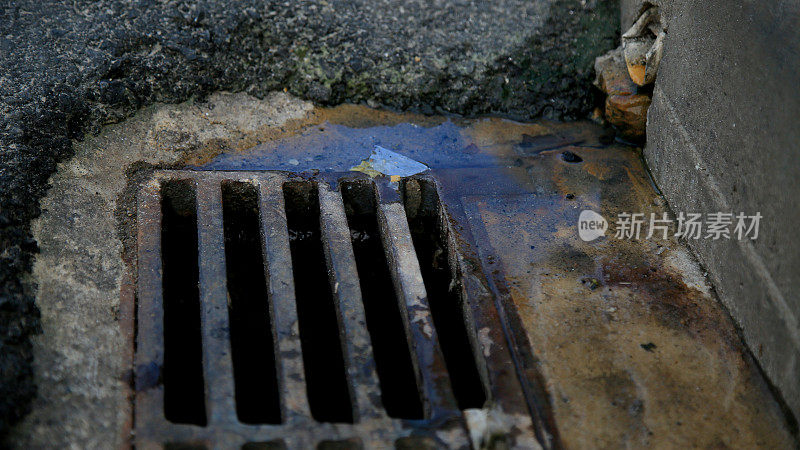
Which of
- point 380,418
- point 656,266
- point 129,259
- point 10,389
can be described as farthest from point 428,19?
point 10,389

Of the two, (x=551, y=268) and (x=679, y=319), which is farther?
(x=551, y=268)

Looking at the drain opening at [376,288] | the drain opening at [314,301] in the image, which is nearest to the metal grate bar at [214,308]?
the drain opening at [314,301]

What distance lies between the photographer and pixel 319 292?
2453 millimetres

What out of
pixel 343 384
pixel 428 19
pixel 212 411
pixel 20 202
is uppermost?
pixel 428 19

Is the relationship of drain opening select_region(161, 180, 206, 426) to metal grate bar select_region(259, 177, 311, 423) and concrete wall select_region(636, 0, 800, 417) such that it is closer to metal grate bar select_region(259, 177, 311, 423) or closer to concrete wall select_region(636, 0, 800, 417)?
metal grate bar select_region(259, 177, 311, 423)

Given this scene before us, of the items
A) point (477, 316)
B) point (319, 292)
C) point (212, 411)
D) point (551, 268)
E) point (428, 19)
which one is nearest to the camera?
point (212, 411)

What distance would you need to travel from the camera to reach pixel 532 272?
210cm

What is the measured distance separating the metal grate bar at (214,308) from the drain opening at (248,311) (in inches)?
6.1

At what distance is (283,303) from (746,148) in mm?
1441

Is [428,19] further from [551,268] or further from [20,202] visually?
[20,202]

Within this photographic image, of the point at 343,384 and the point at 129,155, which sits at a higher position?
the point at 129,155

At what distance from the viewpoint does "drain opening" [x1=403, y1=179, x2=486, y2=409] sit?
6.78 ft

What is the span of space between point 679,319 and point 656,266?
0.23 meters

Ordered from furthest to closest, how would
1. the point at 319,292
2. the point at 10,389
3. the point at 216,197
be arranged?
the point at 319,292 → the point at 216,197 → the point at 10,389
